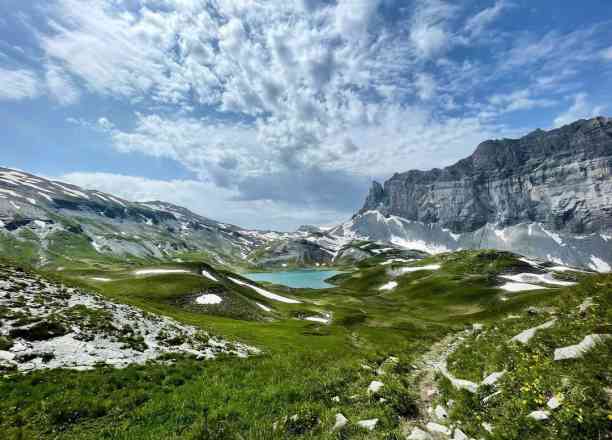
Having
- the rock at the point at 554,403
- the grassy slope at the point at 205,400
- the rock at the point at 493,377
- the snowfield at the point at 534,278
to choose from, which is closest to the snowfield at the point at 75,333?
the grassy slope at the point at 205,400

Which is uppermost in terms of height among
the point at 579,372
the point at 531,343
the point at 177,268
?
the point at 579,372

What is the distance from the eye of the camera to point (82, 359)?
19203 millimetres

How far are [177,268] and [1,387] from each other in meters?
85.3

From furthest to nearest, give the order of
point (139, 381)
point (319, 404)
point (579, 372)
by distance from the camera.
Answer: point (139, 381), point (319, 404), point (579, 372)

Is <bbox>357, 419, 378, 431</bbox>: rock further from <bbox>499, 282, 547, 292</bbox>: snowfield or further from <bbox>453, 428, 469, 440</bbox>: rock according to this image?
<bbox>499, 282, 547, 292</bbox>: snowfield

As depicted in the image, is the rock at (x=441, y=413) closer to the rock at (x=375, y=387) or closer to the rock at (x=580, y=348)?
the rock at (x=375, y=387)

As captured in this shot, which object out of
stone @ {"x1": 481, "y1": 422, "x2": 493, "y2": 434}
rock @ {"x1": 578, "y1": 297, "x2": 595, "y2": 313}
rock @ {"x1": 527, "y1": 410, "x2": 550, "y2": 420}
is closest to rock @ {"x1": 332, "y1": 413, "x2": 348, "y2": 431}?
stone @ {"x1": 481, "y1": 422, "x2": 493, "y2": 434}

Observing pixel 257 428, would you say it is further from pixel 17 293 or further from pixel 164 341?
pixel 17 293

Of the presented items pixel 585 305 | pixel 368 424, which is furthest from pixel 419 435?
pixel 585 305

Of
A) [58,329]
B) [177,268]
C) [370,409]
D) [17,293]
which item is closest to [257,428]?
[370,409]

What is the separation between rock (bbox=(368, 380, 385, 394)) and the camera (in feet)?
39.4

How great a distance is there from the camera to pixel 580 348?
10.3m

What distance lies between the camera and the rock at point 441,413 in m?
10.4

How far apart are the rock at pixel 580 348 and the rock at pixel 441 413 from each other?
421cm
